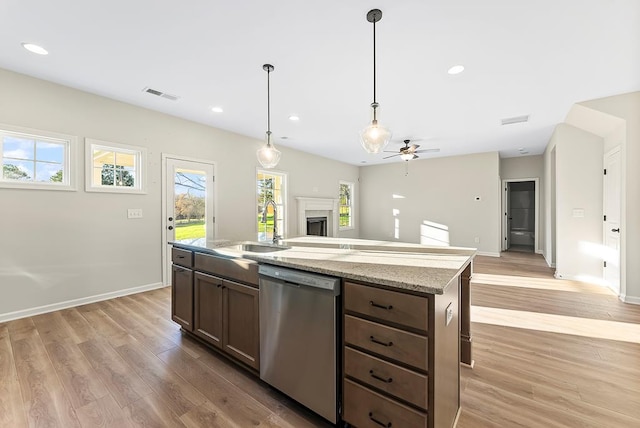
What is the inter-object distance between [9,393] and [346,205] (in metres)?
7.49

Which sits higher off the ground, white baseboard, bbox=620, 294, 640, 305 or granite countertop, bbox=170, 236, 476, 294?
granite countertop, bbox=170, 236, 476, 294

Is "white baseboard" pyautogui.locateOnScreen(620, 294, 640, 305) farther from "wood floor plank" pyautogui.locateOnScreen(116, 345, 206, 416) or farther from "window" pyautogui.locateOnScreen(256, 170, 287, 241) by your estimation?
"window" pyautogui.locateOnScreen(256, 170, 287, 241)

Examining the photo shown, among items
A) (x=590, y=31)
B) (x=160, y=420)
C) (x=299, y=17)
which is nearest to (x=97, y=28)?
(x=299, y=17)

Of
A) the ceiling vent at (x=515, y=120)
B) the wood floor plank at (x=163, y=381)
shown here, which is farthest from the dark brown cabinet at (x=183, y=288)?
the ceiling vent at (x=515, y=120)

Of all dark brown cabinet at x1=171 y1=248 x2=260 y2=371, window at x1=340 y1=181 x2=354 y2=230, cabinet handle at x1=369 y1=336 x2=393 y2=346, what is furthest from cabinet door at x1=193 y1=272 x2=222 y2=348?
window at x1=340 y1=181 x2=354 y2=230

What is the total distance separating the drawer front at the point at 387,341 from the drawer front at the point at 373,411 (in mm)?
215

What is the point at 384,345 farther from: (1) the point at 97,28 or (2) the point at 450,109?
(2) the point at 450,109

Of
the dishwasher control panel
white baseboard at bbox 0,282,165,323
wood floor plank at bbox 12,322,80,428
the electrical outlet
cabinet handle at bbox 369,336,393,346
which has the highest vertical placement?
the electrical outlet

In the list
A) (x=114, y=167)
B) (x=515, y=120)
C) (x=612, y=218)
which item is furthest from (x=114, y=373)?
(x=612, y=218)

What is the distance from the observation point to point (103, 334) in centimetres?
262

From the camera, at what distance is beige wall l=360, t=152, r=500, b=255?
675cm

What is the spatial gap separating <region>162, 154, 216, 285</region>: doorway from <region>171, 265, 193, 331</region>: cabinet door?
1.40 metres

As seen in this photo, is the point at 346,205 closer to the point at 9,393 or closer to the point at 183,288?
the point at 183,288

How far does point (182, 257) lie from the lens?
252 cm
